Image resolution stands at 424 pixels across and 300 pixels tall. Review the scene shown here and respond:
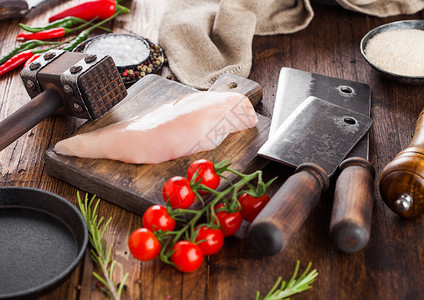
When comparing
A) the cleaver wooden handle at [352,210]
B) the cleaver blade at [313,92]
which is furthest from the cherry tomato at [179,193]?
the cleaver blade at [313,92]

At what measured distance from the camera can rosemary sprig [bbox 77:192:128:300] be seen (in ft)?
4.17

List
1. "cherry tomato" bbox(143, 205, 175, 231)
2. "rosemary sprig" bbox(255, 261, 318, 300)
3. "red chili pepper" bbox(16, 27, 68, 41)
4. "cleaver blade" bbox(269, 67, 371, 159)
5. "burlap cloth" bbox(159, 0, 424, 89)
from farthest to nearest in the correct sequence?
1. "red chili pepper" bbox(16, 27, 68, 41)
2. "burlap cloth" bbox(159, 0, 424, 89)
3. "cleaver blade" bbox(269, 67, 371, 159)
4. "cherry tomato" bbox(143, 205, 175, 231)
5. "rosemary sprig" bbox(255, 261, 318, 300)

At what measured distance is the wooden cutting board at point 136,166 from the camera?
59.7 inches

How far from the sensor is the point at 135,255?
4.27 ft

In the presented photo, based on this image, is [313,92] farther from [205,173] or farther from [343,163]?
[205,173]

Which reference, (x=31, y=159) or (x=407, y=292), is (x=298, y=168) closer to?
(x=407, y=292)

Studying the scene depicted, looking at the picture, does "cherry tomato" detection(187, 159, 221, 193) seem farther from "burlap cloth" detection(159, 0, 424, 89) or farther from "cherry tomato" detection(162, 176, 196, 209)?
"burlap cloth" detection(159, 0, 424, 89)

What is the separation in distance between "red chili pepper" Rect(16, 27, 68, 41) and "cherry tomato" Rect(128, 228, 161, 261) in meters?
1.30

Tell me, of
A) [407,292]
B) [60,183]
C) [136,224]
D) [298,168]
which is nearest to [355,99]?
[298,168]

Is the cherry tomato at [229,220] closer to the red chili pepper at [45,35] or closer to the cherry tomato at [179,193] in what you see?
the cherry tomato at [179,193]

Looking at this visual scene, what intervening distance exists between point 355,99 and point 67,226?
1035mm

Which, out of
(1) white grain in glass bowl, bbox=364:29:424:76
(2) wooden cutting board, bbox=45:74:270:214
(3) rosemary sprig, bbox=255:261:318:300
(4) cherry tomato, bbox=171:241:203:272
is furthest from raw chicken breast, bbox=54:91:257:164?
(1) white grain in glass bowl, bbox=364:29:424:76

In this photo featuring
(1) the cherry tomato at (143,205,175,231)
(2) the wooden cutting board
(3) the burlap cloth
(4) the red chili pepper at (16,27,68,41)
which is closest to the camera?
(1) the cherry tomato at (143,205,175,231)

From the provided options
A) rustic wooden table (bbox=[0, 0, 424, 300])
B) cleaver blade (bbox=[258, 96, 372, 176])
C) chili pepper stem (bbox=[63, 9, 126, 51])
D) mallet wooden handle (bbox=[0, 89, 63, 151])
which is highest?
mallet wooden handle (bbox=[0, 89, 63, 151])
